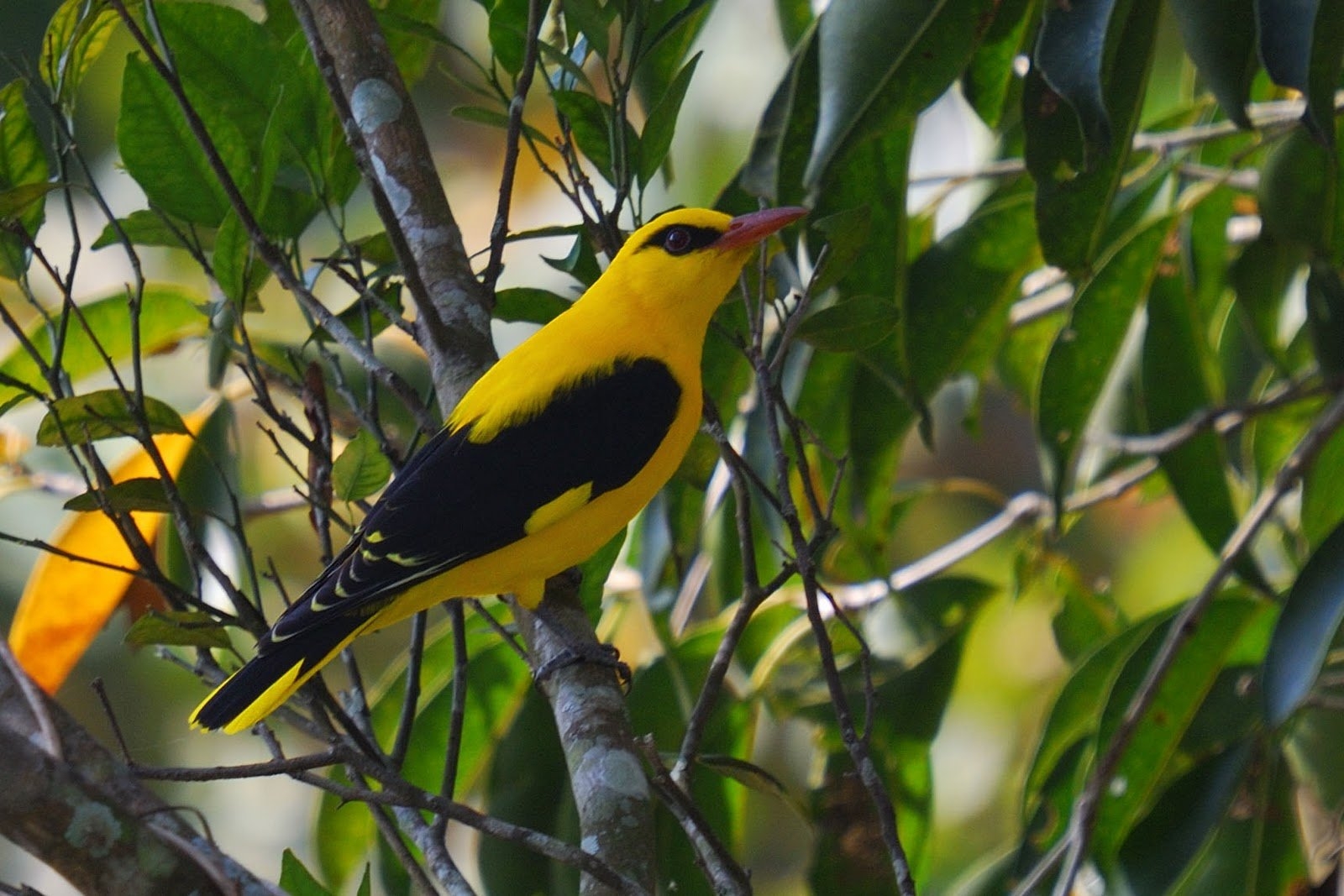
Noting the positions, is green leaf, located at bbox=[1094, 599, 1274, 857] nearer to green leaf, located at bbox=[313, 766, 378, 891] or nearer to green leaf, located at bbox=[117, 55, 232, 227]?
green leaf, located at bbox=[313, 766, 378, 891]

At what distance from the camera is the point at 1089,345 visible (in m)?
3.41

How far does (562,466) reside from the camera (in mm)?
3006

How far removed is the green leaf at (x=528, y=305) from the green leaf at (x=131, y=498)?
766 millimetres

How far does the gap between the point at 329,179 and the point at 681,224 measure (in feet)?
2.83

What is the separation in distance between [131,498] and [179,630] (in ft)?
0.99

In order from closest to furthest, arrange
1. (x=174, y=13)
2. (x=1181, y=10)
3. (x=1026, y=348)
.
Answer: (x=1181, y=10)
(x=174, y=13)
(x=1026, y=348)

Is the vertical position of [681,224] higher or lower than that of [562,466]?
higher

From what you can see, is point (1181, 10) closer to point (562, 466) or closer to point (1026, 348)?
point (562, 466)

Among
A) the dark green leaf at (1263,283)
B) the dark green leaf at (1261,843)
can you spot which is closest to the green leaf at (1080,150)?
the dark green leaf at (1263,283)

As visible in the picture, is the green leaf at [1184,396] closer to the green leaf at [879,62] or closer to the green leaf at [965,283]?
the green leaf at [965,283]

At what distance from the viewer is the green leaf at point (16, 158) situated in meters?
2.62

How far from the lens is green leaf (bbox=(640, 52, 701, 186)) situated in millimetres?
2523

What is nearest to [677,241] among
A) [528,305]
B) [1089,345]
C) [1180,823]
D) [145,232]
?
[528,305]

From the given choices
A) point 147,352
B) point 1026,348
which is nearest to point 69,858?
point 147,352
